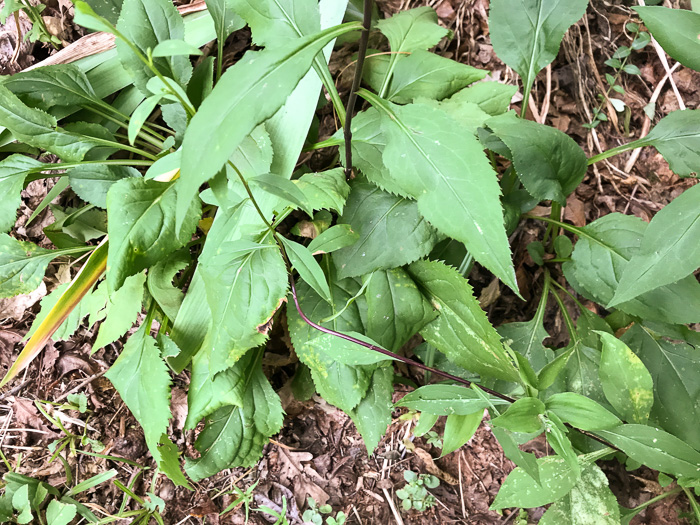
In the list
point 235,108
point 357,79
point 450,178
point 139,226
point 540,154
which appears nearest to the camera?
point 235,108

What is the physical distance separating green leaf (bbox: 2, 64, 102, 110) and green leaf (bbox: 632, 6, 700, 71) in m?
1.44

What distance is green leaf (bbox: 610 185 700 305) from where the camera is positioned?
0.89 metres

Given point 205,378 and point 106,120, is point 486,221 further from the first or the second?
point 106,120

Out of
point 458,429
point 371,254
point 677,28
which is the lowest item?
point 458,429

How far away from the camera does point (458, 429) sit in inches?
41.9

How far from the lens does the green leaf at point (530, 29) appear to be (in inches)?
48.1

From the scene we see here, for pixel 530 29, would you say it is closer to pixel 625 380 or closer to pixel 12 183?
pixel 625 380

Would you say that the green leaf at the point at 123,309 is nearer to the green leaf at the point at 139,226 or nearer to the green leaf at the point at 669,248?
the green leaf at the point at 139,226

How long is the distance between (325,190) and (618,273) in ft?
2.61

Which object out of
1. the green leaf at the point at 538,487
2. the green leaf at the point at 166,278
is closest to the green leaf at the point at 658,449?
the green leaf at the point at 538,487

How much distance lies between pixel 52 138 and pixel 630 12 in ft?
6.40

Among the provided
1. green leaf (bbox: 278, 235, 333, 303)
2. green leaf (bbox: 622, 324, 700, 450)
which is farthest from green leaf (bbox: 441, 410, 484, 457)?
green leaf (bbox: 622, 324, 700, 450)

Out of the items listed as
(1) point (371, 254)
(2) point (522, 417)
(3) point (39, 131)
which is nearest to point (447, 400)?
(2) point (522, 417)

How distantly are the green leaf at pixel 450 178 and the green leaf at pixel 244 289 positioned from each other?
1.18 feet
